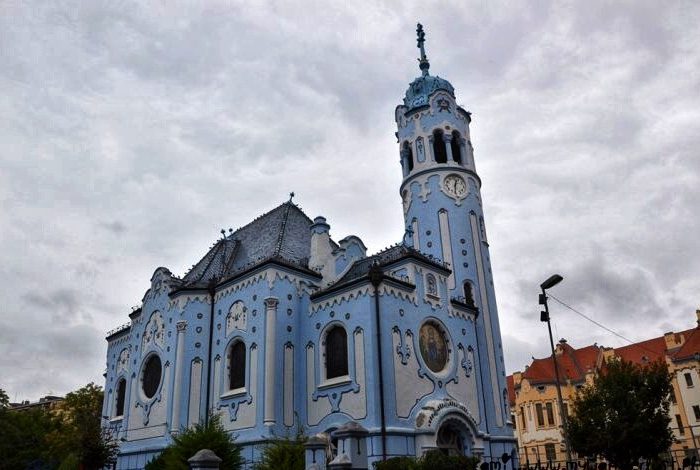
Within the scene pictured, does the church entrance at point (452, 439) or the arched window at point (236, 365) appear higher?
the arched window at point (236, 365)

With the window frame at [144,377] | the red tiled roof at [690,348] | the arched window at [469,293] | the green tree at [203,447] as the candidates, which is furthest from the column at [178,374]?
the red tiled roof at [690,348]

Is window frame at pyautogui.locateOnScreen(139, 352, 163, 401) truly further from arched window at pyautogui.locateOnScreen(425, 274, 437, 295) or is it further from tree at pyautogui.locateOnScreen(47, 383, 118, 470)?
arched window at pyautogui.locateOnScreen(425, 274, 437, 295)

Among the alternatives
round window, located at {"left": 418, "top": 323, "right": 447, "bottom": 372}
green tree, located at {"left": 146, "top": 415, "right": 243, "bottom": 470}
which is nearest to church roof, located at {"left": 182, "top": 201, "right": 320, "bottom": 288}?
round window, located at {"left": 418, "top": 323, "right": 447, "bottom": 372}

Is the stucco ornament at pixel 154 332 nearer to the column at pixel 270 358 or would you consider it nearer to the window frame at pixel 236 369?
the window frame at pixel 236 369

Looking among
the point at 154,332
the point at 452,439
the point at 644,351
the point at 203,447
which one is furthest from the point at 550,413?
the point at 203,447

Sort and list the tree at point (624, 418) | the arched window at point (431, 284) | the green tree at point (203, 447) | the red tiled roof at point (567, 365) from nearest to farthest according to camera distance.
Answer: the green tree at point (203, 447), the tree at point (624, 418), the arched window at point (431, 284), the red tiled roof at point (567, 365)

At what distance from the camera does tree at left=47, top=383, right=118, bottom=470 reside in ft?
105

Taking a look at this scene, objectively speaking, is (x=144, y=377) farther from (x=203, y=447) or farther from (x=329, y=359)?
(x=203, y=447)

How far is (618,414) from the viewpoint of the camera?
2833 cm

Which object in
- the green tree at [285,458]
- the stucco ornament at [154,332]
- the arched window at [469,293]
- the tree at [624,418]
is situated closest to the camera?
the green tree at [285,458]

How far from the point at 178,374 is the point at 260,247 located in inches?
330

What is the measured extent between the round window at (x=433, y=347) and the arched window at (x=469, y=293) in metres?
4.23

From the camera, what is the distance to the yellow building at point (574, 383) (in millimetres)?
48344

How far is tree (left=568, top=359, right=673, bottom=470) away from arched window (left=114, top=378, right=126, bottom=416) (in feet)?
87.4
